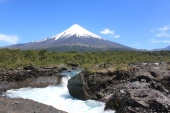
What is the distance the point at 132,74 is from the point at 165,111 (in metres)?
15.7

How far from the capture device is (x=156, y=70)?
3209 cm

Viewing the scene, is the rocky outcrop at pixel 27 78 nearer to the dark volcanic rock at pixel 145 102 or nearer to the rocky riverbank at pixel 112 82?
the rocky riverbank at pixel 112 82

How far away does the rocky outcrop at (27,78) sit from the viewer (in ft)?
146

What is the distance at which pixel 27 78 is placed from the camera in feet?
163

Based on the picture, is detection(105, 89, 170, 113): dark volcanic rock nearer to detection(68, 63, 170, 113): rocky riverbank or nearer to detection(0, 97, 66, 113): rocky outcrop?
detection(68, 63, 170, 113): rocky riverbank

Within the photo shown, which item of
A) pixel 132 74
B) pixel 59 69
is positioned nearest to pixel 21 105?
pixel 132 74

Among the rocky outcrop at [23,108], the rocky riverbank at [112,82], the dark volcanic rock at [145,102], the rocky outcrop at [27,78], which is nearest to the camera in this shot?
the dark volcanic rock at [145,102]

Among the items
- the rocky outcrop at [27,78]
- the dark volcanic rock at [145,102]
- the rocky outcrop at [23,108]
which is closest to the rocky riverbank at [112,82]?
the dark volcanic rock at [145,102]

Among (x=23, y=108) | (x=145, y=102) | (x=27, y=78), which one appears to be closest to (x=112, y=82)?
(x=23, y=108)

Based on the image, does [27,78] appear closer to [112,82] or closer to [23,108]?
[112,82]

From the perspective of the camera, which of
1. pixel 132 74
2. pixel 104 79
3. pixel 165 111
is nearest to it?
pixel 165 111

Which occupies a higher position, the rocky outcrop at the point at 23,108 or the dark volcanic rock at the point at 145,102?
the dark volcanic rock at the point at 145,102

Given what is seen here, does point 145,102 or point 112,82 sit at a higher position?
point 145,102

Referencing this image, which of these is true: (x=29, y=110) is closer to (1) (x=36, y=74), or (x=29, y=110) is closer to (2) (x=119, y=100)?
(2) (x=119, y=100)
